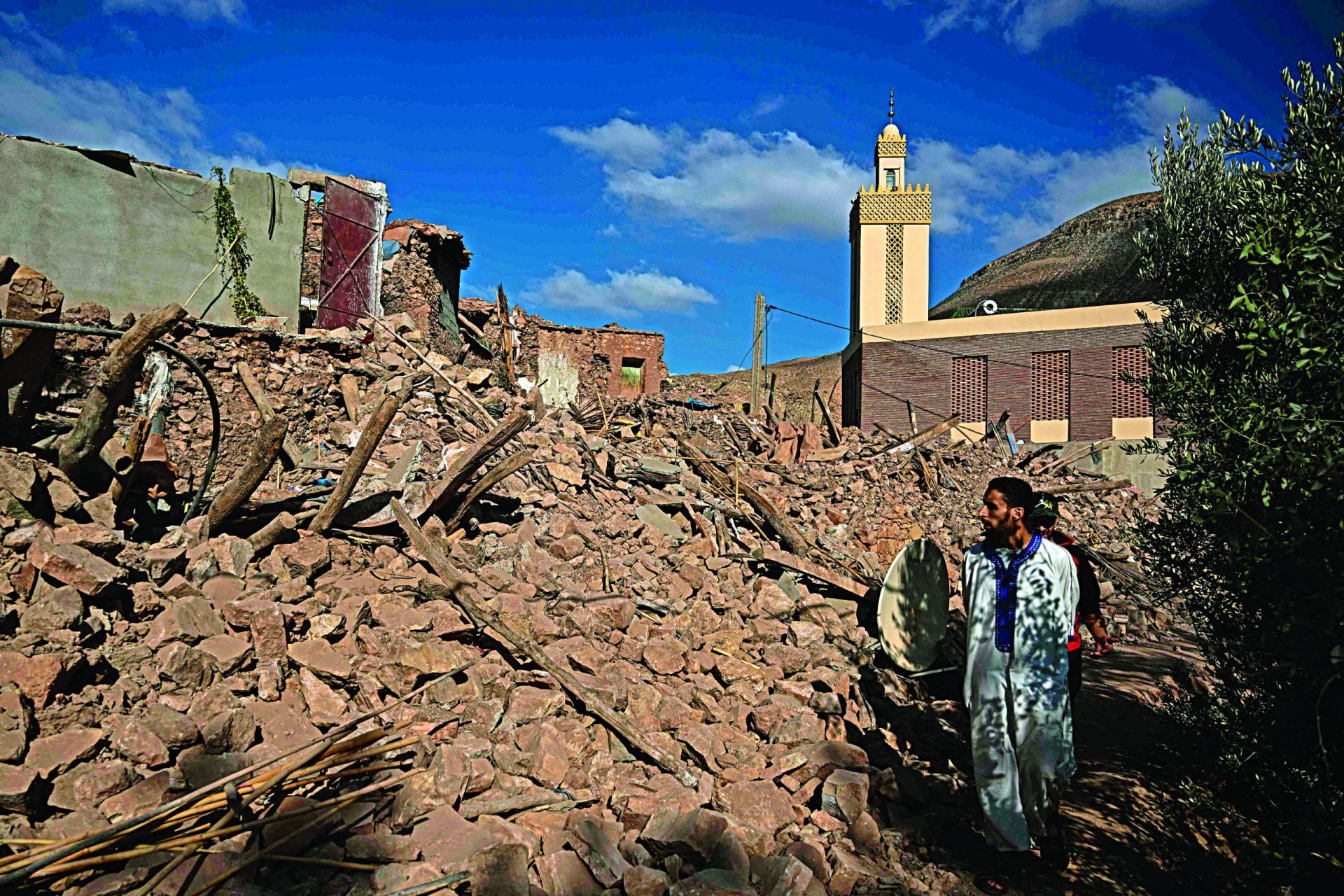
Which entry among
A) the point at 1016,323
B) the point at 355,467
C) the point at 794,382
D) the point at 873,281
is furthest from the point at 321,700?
the point at 794,382

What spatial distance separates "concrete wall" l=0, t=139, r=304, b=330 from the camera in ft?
36.8

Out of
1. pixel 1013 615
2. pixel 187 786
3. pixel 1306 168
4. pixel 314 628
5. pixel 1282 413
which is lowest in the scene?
pixel 187 786

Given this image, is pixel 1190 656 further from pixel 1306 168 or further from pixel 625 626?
pixel 625 626

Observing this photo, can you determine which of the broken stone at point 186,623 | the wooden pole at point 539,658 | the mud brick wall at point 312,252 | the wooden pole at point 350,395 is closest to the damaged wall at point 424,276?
the mud brick wall at point 312,252

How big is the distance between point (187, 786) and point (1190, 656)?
959cm

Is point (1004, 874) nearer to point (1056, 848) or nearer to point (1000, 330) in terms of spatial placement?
point (1056, 848)

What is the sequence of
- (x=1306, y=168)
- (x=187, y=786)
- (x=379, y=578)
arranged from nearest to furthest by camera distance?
1. (x=187, y=786)
2. (x=1306, y=168)
3. (x=379, y=578)

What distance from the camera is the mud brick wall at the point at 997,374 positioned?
22.1 m

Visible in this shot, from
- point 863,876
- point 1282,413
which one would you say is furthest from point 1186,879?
point 1282,413

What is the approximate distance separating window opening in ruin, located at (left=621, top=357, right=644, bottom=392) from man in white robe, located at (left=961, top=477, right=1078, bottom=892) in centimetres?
2318

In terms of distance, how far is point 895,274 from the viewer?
28797mm

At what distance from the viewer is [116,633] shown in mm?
3959

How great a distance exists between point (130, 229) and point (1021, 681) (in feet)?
46.0

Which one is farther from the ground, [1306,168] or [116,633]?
[1306,168]
